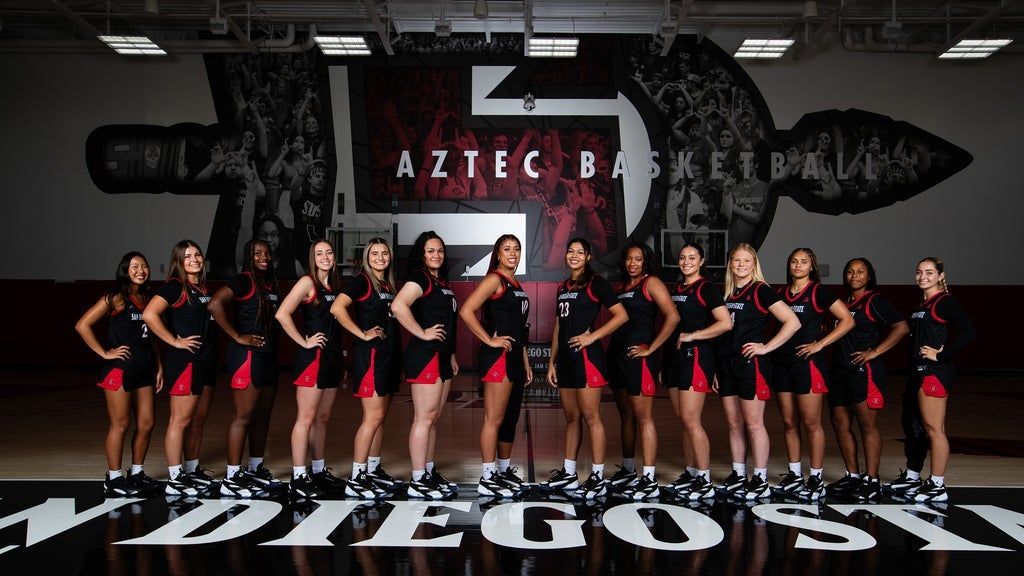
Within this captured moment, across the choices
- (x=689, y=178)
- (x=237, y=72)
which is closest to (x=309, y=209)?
(x=237, y=72)

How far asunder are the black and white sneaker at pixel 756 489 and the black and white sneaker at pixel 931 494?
890 mm

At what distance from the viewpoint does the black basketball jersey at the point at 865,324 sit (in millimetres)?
5008

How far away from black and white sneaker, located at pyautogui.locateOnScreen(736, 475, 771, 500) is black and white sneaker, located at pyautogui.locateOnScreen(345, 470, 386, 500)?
2.16m

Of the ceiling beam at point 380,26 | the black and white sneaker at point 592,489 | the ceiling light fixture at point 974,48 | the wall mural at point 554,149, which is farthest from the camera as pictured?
the wall mural at point 554,149

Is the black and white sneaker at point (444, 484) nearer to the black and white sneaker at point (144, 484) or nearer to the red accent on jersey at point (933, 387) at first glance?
the black and white sneaker at point (144, 484)

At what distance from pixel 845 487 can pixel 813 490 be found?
0.30 meters

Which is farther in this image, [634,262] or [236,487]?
[634,262]

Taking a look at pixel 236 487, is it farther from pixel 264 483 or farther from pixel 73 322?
pixel 73 322

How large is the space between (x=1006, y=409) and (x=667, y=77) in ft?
23.3

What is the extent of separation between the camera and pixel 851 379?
16.2ft

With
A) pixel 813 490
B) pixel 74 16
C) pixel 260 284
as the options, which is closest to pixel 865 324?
pixel 813 490

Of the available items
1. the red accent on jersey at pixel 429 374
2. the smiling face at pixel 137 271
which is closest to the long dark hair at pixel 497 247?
the red accent on jersey at pixel 429 374

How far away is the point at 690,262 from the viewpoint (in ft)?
16.1

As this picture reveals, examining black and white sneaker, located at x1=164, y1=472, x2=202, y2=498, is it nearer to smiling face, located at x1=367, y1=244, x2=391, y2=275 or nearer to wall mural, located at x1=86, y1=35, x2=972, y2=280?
smiling face, located at x1=367, y1=244, x2=391, y2=275
